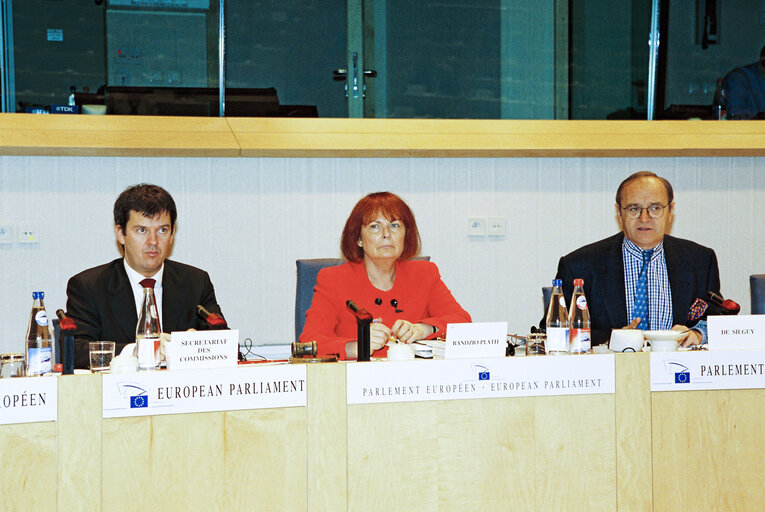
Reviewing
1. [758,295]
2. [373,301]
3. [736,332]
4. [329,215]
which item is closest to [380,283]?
[373,301]

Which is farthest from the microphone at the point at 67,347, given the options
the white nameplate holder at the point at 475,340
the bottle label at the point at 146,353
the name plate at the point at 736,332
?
the name plate at the point at 736,332

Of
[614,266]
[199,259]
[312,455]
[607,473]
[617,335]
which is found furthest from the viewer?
[199,259]

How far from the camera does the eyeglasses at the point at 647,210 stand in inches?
107

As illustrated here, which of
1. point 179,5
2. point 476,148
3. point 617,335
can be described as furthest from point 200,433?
point 179,5

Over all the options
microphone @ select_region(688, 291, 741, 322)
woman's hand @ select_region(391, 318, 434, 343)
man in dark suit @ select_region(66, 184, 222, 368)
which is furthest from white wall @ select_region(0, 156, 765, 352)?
microphone @ select_region(688, 291, 741, 322)

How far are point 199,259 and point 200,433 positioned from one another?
6.73ft

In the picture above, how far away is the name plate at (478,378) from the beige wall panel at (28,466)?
631mm

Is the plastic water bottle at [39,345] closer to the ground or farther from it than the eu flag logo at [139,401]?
farther from it

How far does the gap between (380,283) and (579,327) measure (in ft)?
2.96

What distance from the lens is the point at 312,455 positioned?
1.67 meters

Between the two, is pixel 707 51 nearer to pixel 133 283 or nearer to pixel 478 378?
pixel 478 378

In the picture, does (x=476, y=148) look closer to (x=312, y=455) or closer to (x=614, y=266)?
(x=614, y=266)

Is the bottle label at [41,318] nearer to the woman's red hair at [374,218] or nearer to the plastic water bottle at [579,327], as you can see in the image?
the woman's red hair at [374,218]

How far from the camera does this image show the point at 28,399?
4.99 ft
